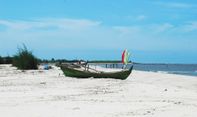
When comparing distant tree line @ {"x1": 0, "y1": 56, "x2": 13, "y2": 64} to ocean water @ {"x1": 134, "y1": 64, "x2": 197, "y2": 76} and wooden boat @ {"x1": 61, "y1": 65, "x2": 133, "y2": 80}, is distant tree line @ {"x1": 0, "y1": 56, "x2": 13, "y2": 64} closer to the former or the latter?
ocean water @ {"x1": 134, "y1": 64, "x2": 197, "y2": 76}

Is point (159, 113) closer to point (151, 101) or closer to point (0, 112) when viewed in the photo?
point (151, 101)

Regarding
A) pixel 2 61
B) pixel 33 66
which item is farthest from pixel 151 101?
pixel 2 61

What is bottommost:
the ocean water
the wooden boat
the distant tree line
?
the ocean water

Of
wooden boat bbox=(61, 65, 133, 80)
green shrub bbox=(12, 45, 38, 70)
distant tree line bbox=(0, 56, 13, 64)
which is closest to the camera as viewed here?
wooden boat bbox=(61, 65, 133, 80)

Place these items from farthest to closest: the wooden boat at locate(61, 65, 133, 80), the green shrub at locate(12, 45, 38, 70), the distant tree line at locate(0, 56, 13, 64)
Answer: the distant tree line at locate(0, 56, 13, 64) < the green shrub at locate(12, 45, 38, 70) < the wooden boat at locate(61, 65, 133, 80)

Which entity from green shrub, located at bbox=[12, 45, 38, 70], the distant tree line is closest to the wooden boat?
green shrub, located at bbox=[12, 45, 38, 70]

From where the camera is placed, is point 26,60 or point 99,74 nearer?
point 99,74

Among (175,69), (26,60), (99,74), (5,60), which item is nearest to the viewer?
(99,74)

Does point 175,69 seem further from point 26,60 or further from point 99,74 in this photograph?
point 99,74

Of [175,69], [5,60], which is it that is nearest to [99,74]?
[175,69]

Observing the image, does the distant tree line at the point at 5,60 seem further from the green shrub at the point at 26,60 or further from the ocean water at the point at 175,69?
the green shrub at the point at 26,60

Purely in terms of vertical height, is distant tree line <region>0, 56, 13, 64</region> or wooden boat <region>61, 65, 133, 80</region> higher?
distant tree line <region>0, 56, 13, 64</region>

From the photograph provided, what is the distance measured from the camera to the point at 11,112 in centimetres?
Result: 1038

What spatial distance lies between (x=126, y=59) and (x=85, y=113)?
1645cm
